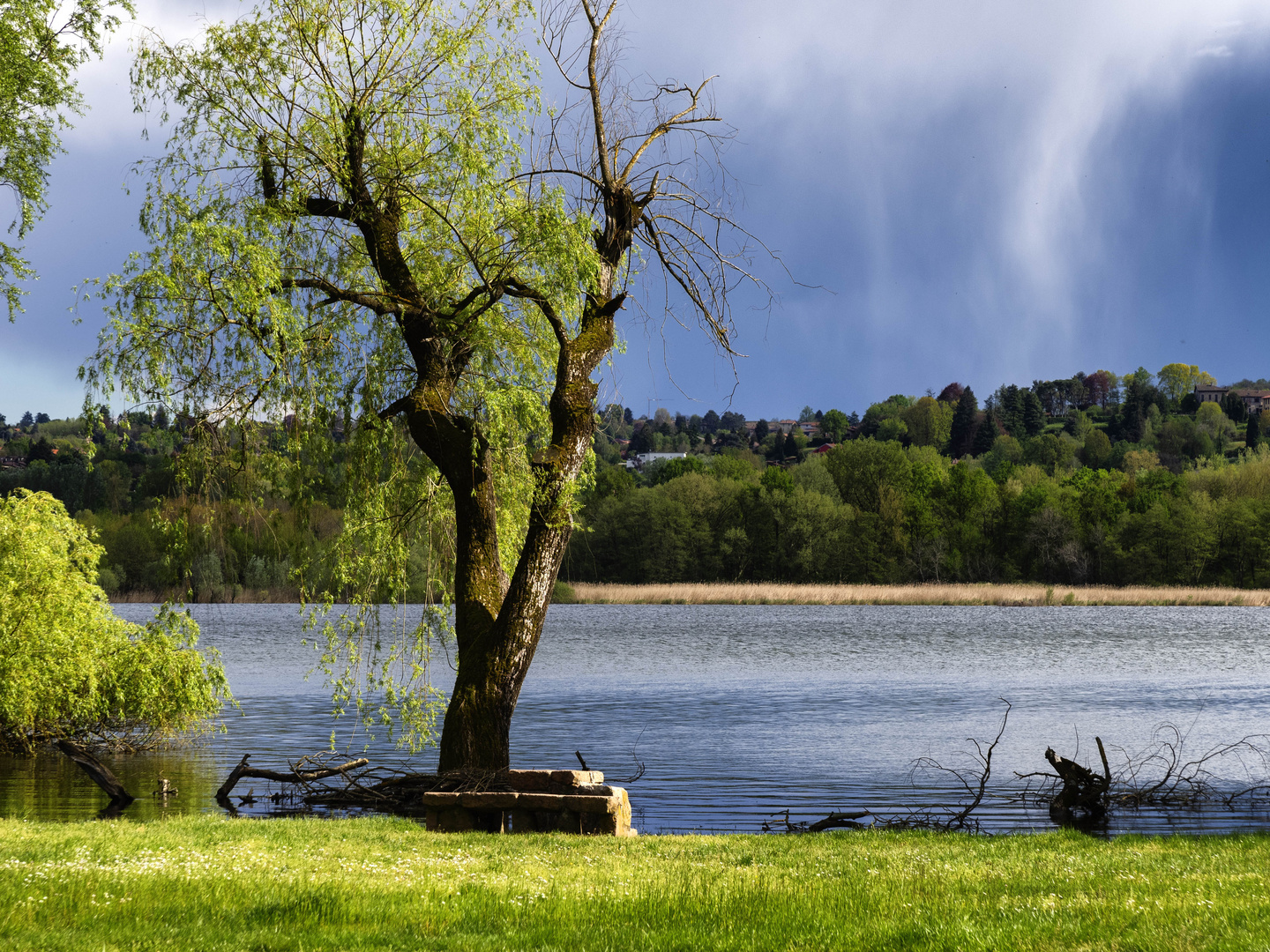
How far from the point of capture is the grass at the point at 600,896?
21.7 ft

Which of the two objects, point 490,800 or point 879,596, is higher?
point 879,596

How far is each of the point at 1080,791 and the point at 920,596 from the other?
2333 inches

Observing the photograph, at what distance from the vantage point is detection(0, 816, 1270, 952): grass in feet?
21.7

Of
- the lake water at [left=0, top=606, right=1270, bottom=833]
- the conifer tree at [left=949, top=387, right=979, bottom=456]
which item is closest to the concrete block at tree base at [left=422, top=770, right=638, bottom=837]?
the lake water at [left=0, top=606, right=1270, bottom=833]

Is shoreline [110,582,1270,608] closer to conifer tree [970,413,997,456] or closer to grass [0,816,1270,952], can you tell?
grass [0,816,1270,952]

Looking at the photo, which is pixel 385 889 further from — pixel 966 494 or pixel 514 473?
pixel 966 494

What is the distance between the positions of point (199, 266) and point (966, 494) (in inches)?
3972

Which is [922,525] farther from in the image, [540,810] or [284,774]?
[540,810]

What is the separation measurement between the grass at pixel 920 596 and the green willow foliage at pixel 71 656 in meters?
51.8

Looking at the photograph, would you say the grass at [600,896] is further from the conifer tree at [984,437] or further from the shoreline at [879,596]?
the conifer tree at [984,437]

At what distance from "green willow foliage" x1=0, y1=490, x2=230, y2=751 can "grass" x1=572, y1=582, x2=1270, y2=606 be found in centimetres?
5182

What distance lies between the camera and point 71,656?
19406mm

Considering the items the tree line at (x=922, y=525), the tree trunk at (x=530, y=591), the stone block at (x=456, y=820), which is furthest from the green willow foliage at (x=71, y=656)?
the tree line at (x=922, y=525)

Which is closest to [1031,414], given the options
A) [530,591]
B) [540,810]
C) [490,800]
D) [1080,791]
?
[1080,791]
